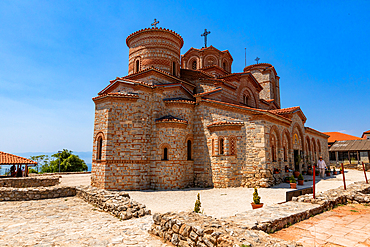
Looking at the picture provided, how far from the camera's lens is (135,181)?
12742 millimetres

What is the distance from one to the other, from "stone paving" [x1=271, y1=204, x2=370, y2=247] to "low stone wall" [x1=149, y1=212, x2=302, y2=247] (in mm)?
1096

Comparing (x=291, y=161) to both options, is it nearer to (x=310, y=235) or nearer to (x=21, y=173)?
(x=310, y=235)

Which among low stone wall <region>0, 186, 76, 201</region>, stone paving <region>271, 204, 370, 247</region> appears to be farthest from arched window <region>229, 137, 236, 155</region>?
low stone wall <region>0, 186, 76, 201</region>

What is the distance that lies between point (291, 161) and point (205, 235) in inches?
544

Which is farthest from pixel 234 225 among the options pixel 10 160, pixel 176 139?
pixel 10 160

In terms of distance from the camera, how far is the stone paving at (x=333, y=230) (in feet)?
14.4

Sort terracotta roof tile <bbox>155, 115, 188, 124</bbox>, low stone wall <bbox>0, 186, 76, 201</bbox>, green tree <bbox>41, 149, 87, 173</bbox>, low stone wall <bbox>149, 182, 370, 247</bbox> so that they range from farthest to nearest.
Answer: green tree <bbox>41, 149, 87, 173</bbox> < terracotta roof tile <bbox>155, 115, 188, 124</bbox> < low stone wall <bbox>0, 186, 76, 201</bbox> < low stone wall <bbox>149, 182, 370, 247</bbox>

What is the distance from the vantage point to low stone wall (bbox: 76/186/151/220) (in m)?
6.99

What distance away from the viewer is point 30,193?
403 inches

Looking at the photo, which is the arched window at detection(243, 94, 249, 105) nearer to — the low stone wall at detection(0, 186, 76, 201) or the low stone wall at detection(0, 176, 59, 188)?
the low stone wall at detection(0, 186, 76, 201)

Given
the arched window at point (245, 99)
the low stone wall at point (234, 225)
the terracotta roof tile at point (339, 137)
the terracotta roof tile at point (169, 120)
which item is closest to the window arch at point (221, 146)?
the terracotta roof tile at point (169, 120)

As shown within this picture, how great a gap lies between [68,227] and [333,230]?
6633 mm

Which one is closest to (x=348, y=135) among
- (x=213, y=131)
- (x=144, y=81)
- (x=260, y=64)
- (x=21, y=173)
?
(x=260, y=64)

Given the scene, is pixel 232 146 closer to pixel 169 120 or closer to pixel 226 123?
pixel 226 123
